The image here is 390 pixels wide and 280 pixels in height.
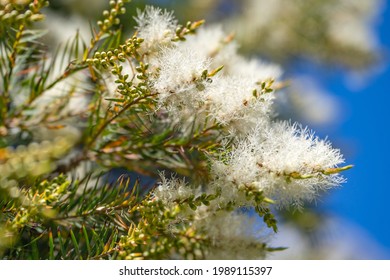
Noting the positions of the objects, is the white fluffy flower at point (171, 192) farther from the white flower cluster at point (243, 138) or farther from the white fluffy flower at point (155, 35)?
the white fluffy flower at point (155, 35)

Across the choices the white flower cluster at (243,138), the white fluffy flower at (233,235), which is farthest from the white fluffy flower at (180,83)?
the white fluffy flower at (233,235)

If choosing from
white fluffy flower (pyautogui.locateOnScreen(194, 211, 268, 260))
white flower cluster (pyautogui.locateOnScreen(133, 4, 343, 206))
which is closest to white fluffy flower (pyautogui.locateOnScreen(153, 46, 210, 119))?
white flower cluster (pyautogui.locateOnScreen(133, 4, 343, 206))

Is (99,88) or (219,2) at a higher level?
(219,2)

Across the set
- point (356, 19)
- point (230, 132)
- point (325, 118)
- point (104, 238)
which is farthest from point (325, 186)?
point (356, 19)

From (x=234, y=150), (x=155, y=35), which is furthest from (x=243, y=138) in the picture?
(x=155, y=35)

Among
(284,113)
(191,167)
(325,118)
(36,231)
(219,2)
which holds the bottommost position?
(36,231)

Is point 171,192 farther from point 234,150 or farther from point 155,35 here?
point 155,35

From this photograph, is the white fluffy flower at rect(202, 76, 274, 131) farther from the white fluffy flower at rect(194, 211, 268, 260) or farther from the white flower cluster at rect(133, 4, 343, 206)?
the white fluffy flower at rect(194, 211, 268, 260)

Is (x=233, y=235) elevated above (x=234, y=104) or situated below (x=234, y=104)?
below

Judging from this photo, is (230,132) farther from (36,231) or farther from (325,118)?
(325,118)
